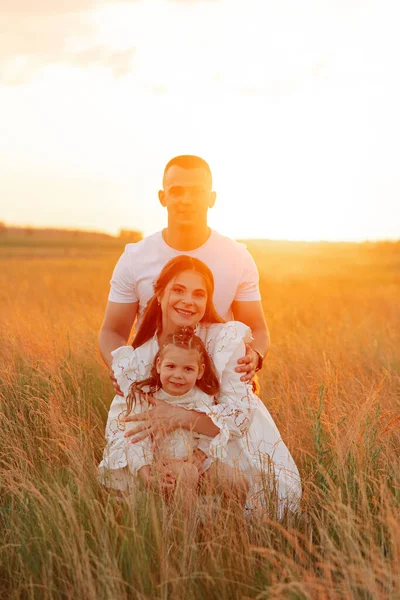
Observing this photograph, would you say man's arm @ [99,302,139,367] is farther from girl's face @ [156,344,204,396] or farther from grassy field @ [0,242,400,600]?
girl's face @ [156,344,204,396]

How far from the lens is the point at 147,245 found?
4016mm

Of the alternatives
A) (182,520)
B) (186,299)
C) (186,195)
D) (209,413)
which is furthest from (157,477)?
(186,195)

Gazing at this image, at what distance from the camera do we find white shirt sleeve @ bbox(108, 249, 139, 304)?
399 cm

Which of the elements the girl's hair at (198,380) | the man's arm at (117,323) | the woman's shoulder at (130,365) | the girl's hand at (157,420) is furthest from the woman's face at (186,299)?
the man's arm at (117,323)

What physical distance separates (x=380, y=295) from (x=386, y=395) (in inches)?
331

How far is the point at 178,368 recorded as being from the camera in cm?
305

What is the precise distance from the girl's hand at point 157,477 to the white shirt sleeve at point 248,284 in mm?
1582

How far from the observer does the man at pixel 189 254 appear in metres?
3.89

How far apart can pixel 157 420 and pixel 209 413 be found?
0.26 metres

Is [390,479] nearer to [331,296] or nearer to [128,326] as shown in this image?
[128,326]

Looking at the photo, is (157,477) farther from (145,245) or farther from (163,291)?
(145,245)

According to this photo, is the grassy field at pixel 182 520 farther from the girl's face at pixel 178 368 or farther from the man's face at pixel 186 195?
the man's face at pixel 186 195

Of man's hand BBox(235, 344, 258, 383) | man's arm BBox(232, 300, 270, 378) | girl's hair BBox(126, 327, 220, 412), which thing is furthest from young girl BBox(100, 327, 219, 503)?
man's arm BBox(232, 300, 270, 378)

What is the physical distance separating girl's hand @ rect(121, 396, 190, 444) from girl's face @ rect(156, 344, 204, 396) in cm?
10
